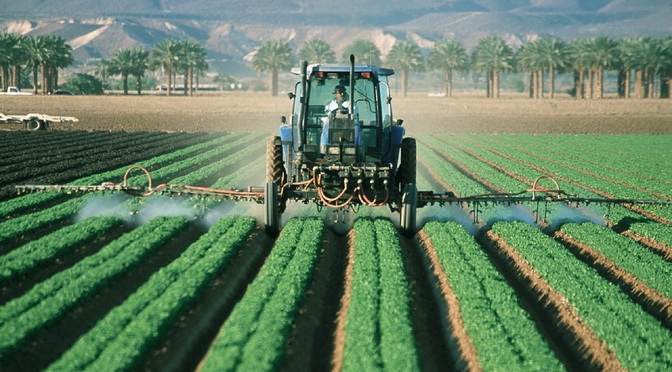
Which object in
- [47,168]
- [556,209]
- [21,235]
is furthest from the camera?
[47,168]

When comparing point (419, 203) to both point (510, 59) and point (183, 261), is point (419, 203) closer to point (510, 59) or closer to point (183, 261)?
point (183, 261)

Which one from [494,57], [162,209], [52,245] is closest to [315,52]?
[494,57]

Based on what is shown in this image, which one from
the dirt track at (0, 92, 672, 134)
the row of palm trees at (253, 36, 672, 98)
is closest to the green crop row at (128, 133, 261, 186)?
the dirt track at (0, 92, 672, 134)

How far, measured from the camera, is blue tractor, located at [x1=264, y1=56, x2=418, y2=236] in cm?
1381

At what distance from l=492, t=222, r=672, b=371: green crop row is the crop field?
3cm

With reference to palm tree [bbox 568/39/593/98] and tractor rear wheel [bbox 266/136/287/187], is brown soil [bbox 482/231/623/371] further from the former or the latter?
palm tree [bbox 568/39/593/98]

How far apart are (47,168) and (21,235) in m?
10.3

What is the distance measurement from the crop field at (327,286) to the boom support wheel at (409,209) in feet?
0.66


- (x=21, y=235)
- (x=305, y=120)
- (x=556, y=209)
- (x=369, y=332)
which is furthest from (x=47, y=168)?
(x=369, y=332)

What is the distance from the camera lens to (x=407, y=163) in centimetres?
1509

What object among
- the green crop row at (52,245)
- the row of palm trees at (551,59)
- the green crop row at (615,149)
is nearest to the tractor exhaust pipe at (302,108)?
the green crop row at (52,245)

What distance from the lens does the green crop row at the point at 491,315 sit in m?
8.09

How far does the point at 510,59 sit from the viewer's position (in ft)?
316

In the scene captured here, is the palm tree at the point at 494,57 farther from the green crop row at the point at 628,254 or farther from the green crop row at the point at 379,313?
the green crop row at the point at 379,313
